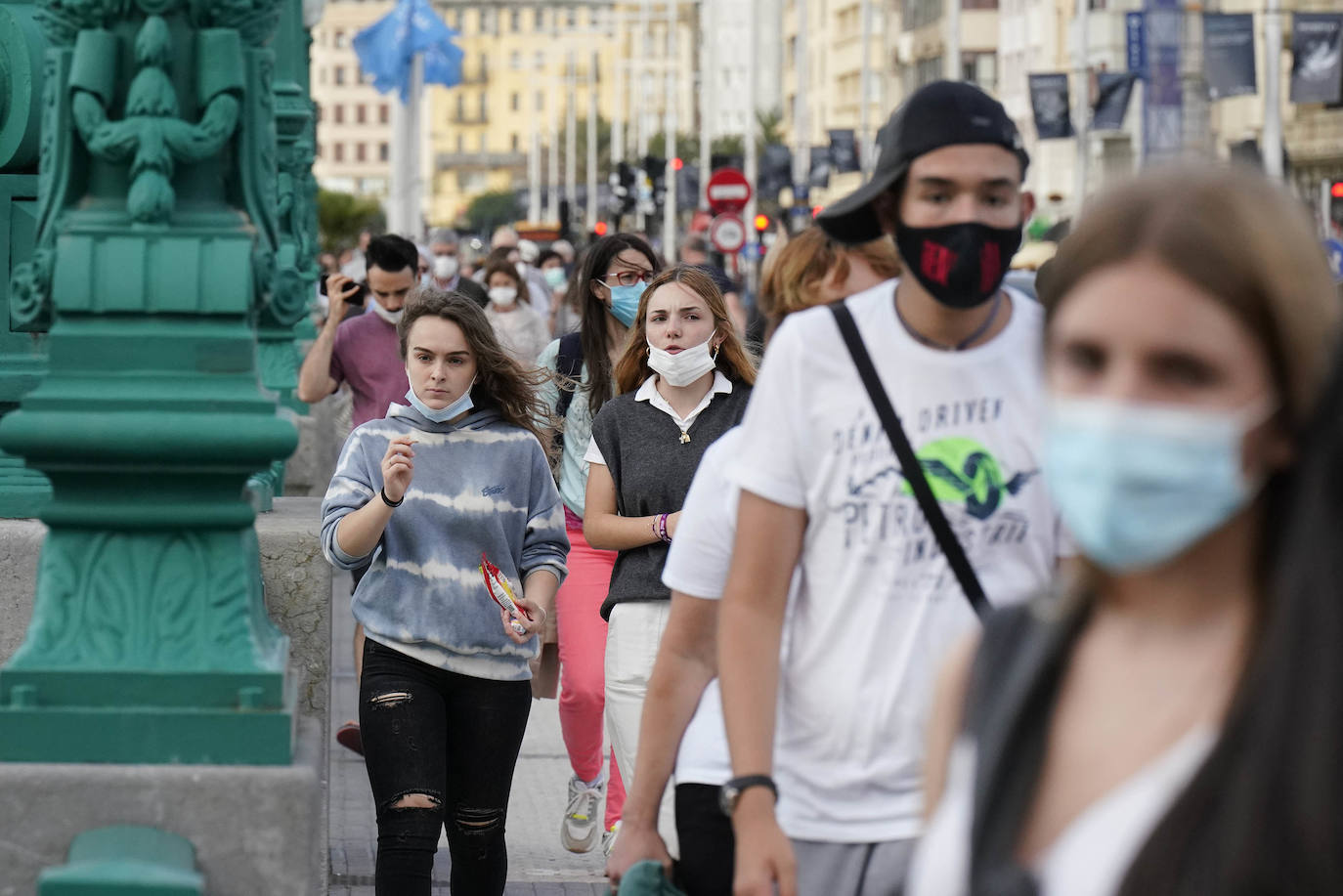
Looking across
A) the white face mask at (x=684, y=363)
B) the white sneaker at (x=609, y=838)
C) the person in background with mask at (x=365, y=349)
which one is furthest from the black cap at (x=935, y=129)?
the person in background with mask at (x=365, y=349)

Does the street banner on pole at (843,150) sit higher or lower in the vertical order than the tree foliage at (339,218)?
lower

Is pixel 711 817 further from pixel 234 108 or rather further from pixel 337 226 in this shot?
pixel 337 226

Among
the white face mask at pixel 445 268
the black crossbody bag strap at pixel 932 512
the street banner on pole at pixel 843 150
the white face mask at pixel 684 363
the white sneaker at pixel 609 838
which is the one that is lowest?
the white sneaker at pixel 609 838

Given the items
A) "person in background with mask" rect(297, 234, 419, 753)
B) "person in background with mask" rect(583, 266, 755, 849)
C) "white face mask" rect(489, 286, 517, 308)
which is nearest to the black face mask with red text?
"person in background with mask" rect(583, 266, 755, 849)

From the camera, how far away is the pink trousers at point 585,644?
7.32 metres

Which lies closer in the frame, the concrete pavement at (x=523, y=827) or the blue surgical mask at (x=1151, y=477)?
the blue surgical mask at (x=1151, y=477)

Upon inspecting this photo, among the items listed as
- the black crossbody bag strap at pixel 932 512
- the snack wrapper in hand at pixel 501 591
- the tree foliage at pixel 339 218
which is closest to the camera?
the black crossbody bag strap at pixel 932 512

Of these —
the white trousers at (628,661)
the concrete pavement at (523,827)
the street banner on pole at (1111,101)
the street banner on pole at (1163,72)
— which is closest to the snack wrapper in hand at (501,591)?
the white trousers at (628,661)

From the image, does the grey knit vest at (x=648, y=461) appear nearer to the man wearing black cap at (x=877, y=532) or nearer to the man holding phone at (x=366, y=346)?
the man holding phone at (x=366, y=346)

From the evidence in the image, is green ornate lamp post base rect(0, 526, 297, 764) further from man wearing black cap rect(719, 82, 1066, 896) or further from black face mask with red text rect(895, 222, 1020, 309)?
black face mask with red text rect(895, 222, 1020, 309)

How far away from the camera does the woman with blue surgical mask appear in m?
1.82

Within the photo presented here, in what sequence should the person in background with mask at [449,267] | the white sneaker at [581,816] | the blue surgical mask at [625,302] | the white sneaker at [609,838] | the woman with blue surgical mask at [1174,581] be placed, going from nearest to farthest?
the woman with blue surgical mask at [1174,581] < the white sneaker at [609,838] < the white sneaker at [581,816] < the blue surgical mask at [625,302] < the person in background with mask at [449,267]

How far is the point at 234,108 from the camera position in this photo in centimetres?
407

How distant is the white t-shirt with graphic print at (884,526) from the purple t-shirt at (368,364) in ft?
19.6
